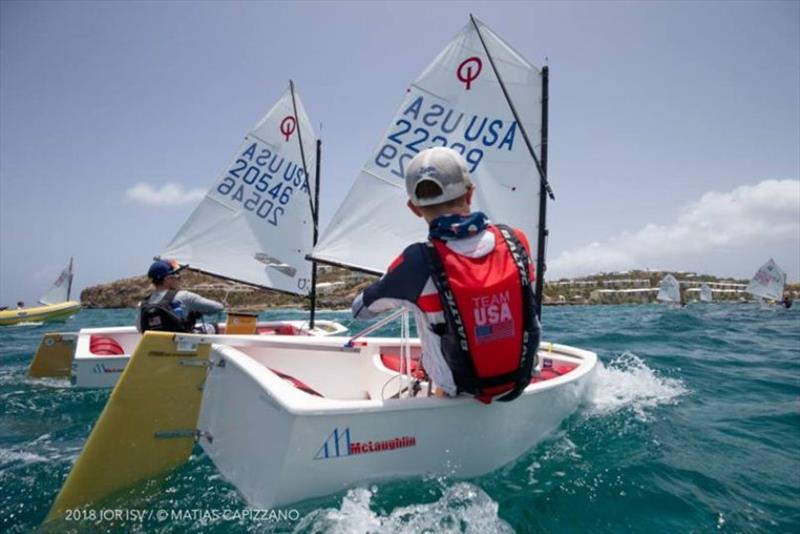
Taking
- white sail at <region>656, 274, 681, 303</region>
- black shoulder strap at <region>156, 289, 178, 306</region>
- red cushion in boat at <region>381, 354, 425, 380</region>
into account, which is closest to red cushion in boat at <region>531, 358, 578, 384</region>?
red cushion in boat at <region>381, 354, 425, 380</region>

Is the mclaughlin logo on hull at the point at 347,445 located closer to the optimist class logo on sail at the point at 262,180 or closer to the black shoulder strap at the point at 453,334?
the black shoulder strap at the point at 453,334

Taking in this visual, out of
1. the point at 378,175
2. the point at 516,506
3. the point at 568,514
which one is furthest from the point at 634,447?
the point at 378,175

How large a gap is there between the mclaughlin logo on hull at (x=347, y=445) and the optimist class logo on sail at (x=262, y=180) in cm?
845

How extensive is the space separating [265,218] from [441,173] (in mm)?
8268

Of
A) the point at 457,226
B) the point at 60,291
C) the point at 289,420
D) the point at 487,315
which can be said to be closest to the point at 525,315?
the point at 487,315

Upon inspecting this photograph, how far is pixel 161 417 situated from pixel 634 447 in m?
4.14

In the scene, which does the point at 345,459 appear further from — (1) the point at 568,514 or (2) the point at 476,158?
(2) the point at 476,158

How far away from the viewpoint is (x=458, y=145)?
6.05m

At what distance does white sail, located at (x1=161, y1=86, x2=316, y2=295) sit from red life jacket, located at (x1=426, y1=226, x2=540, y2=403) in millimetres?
8031

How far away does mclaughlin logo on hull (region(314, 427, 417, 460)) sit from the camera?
232 cm

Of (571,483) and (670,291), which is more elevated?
(670,291)

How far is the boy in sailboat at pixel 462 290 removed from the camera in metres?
2.49

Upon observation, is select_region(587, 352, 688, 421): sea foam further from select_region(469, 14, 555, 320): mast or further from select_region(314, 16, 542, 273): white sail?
select_region(314, 16, 542, 273): white sail

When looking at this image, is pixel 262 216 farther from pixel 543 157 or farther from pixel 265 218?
Answer: pixel 543 157
